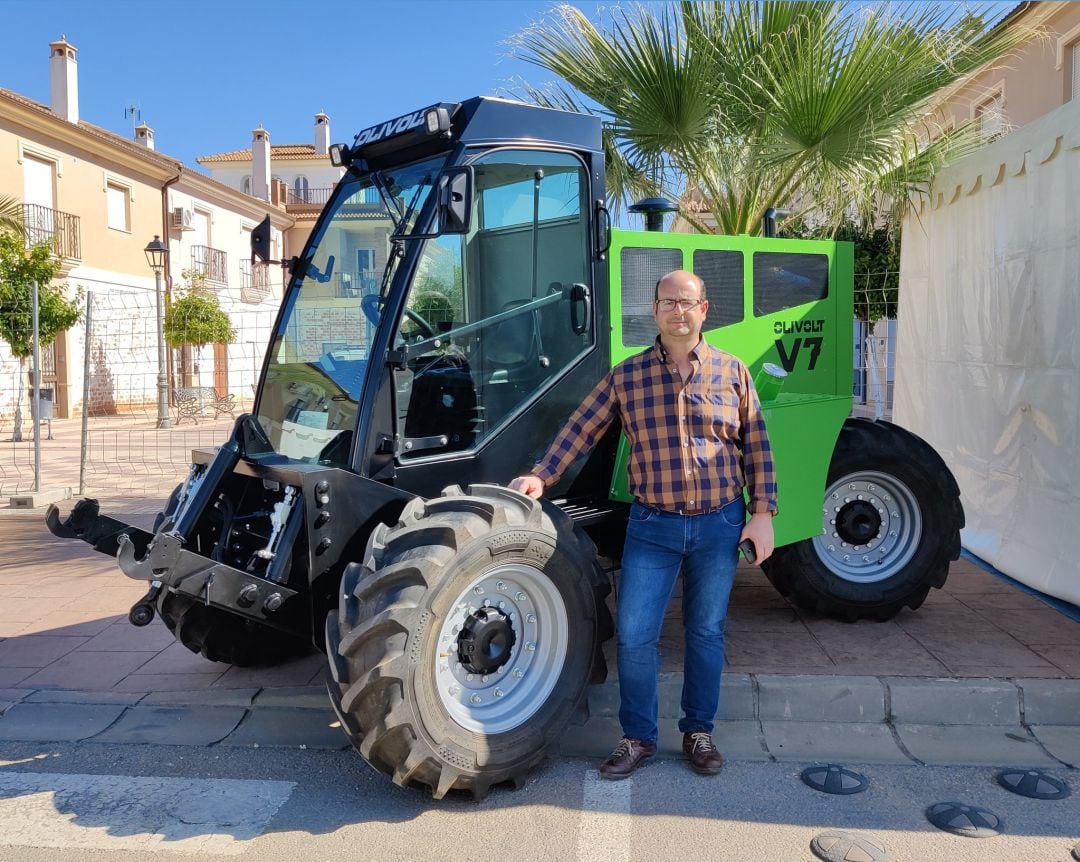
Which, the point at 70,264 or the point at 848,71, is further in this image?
the point at 70,264

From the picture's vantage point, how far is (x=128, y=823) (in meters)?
3.31

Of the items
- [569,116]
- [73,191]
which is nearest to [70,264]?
[73,191]

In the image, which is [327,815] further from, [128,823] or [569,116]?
[569,116]

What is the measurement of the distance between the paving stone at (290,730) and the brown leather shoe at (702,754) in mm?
1460

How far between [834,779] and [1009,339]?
144 inches

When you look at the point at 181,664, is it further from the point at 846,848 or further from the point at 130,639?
the point at 846,848

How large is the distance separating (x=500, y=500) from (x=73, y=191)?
2451 centimetres

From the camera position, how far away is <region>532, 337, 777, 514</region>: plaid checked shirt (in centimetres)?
351

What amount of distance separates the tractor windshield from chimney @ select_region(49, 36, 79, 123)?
26.1m

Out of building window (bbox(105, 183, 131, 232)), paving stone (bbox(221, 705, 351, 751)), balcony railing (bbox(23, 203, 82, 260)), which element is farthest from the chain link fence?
building window (bbox(105, 183, 131, 232))

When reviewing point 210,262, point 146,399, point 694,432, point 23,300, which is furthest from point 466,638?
point 210,262

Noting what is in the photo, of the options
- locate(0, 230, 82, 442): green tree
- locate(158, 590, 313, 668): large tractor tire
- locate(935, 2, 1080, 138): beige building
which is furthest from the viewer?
locate(0, 230, 82, 442): green tree

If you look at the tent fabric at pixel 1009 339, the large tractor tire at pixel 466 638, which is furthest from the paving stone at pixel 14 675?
the tent fabric at pixel 1009 339

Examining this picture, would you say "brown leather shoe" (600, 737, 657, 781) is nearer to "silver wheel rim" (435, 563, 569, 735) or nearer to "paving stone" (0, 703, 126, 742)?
"silver wheel rim" (435, 563, 569, 735)
